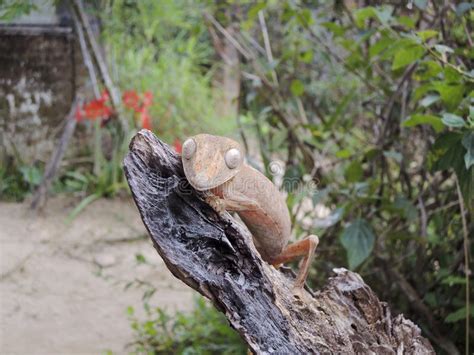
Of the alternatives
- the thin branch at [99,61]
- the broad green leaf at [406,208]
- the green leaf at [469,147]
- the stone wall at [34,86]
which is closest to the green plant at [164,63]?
the thin branch at [99,61]

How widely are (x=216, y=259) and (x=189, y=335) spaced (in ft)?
6.08

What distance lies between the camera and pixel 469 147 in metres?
1.77

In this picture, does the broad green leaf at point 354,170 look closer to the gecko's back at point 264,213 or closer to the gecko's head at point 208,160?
the gecko's back at point 264,213

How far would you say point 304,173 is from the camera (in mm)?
3068

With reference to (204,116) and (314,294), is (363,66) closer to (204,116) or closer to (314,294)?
(314,294)

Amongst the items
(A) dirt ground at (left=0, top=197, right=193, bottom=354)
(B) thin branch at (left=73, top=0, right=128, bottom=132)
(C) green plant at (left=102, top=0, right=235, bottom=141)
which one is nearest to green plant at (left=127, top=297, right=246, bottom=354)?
(A) dirt ground at (left=0, top=197, right=193, bottom=354)

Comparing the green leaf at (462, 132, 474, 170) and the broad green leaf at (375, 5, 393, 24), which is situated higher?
the broad green leaf at (375, 5, 393, 24)

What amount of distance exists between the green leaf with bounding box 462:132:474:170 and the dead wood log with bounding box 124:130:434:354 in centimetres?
55

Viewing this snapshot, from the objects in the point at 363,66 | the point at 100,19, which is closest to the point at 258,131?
the point at 363,66

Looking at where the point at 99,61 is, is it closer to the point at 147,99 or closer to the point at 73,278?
the point at 147,99

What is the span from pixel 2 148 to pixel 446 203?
3092 millimetres

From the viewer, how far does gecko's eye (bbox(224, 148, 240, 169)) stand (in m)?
1.36

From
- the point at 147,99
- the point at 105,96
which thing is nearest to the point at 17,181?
the point at 105,96

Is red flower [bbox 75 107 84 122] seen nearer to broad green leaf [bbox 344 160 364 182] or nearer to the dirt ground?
the dirt ground
